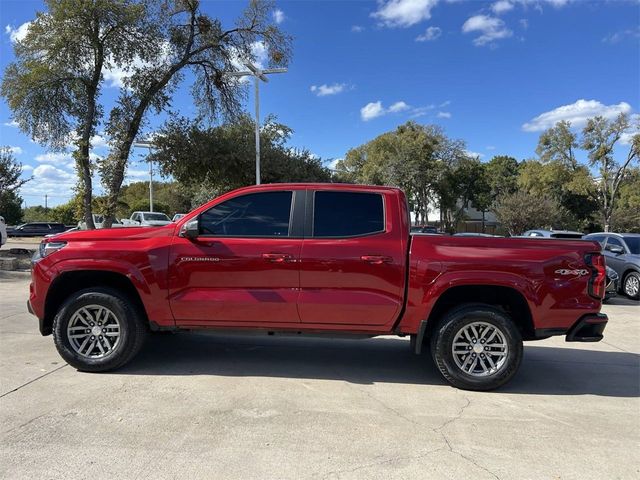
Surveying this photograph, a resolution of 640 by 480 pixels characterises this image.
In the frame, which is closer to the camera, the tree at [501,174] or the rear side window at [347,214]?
the rear side window at [347,214]

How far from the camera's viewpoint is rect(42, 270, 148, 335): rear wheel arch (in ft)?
17.1

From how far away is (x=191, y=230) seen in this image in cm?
496

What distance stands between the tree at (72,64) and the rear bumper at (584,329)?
1454 centimetres

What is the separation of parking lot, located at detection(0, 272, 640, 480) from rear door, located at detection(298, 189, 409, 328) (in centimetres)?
76

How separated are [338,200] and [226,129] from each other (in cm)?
1616

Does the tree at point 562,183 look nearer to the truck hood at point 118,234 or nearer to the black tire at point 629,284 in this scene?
the black tire at point 629,284

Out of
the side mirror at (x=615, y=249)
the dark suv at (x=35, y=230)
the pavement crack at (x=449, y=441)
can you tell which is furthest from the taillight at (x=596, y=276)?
the dark suv at (x=35, y=230)

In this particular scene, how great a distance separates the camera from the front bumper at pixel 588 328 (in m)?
4.83

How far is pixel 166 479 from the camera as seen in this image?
10.5ft

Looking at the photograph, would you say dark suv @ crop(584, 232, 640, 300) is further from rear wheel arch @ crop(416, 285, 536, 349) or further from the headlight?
the headlight

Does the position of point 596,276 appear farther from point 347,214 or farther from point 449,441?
point 347,214

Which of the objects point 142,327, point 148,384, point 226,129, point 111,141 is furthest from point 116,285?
point 226,129

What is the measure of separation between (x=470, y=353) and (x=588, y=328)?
46.0 inches

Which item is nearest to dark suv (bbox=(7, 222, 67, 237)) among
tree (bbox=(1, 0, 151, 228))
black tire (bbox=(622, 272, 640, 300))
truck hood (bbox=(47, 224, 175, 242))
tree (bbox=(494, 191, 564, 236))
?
tree (bbox=(1, 0, 151, 228))
